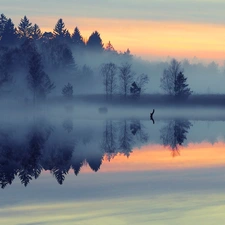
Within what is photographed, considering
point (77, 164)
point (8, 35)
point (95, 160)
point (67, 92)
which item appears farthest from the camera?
point (8, 35)

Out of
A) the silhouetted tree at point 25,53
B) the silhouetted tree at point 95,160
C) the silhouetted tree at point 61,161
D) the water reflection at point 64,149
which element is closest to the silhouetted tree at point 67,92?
the silhouetted tree at point 25,53

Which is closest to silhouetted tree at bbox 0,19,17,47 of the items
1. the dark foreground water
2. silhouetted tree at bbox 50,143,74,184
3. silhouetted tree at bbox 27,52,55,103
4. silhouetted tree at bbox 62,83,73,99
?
silhouetted tree at bbox 62,83,73,99

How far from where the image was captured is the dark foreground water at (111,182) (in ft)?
79.8

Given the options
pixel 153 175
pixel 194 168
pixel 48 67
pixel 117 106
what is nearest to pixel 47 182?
pixel 153 175

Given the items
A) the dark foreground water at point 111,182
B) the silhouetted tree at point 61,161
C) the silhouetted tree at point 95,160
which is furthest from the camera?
the silhouetted tree at point 95,160

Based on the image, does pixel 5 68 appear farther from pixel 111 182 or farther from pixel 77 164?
pixel 111 182

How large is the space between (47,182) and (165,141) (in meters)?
27.8

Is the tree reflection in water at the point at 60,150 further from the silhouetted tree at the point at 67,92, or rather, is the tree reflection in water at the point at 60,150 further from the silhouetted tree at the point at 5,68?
the silhouetted tree at the point at 67,92

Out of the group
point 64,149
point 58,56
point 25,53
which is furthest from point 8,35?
point 64,149

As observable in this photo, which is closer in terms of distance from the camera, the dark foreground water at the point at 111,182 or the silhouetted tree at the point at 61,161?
the dark foreground water at the point at 111,182

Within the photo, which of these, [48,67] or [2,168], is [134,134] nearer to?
[2,168]

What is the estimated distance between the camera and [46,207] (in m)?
25.9

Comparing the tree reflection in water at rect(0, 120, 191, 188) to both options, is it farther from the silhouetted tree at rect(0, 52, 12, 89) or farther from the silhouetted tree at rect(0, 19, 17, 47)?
the silhouetted tree at rect(0, 19, 17, 47)

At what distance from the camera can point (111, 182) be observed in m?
33.1
